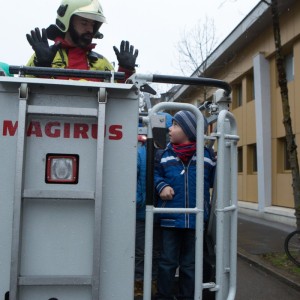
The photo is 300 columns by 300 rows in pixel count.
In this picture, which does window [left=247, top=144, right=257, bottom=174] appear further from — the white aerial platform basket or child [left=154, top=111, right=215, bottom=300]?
the white aerial platform basket

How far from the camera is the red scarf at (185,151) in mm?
3104

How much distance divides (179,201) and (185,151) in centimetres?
35

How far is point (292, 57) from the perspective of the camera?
16.1 metres

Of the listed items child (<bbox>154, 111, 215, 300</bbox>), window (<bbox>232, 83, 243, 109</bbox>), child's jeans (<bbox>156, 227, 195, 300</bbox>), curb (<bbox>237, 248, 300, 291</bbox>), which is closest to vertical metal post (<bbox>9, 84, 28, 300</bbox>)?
child (<bbox>154, 111, 215, 300</bbox>)

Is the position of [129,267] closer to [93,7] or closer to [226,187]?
[226,187]

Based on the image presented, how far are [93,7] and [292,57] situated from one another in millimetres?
13998

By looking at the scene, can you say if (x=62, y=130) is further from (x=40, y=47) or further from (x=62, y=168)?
(x=40, y=47)

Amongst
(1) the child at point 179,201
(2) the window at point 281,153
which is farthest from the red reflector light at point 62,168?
(2) the window at point 281,153

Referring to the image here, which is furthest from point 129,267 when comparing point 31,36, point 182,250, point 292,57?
point 292,57

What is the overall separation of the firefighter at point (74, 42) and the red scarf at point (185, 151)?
0.78 m

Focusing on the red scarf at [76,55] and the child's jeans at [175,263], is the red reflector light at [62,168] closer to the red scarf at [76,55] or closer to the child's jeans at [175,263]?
the child's jeans at [175,263]

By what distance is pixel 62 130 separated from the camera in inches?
93.7

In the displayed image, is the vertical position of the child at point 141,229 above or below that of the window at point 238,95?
below

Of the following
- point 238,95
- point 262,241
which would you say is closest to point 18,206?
point 262,241
